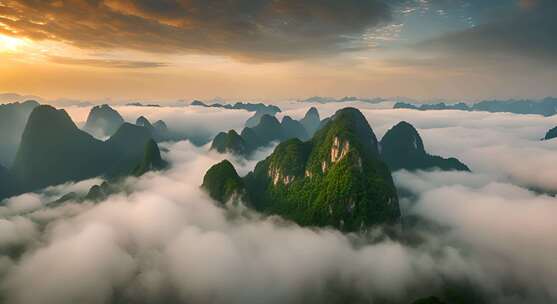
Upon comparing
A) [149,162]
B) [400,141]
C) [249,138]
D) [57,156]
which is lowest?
[57,156]

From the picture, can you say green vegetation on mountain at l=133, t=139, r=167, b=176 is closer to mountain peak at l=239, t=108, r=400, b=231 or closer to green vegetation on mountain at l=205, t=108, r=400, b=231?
green vegetation on mountain at l=205, t=108, r=400, b=231

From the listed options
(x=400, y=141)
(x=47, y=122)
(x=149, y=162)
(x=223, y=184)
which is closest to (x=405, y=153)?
(x=400, y=141)

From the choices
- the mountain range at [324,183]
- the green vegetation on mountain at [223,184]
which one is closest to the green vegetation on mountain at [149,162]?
the green vegetation on mountain at [223,184]

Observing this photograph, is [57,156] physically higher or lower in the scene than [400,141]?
lower

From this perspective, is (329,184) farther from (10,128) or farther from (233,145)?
(10,128)

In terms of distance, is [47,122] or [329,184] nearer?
[329,184]

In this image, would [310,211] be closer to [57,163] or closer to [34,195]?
[34,195]

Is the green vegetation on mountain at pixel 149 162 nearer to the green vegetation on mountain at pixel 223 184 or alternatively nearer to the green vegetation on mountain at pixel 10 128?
the green vegetation on mountain at pixel 223 184

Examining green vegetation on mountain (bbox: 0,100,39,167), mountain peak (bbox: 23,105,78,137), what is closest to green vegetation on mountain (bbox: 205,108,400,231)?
mountain peak (bbox: 23,105,78,137)
